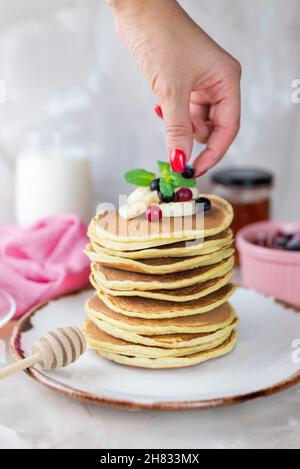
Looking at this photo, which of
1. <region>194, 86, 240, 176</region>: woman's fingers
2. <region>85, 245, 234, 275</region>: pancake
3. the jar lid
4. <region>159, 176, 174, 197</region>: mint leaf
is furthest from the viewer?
the jar lid

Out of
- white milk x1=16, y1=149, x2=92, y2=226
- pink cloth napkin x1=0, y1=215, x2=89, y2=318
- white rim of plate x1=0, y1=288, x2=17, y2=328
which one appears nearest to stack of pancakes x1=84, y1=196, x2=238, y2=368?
white rim of plate x1=0, y1=288, x2=17, y2=328

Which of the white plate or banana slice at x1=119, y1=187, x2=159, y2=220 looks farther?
banana slice at x1=119, y1=187, x2=159, y2=220

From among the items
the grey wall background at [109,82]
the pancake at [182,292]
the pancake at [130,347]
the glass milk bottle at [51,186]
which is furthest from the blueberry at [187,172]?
the grey wall background at [109,82]

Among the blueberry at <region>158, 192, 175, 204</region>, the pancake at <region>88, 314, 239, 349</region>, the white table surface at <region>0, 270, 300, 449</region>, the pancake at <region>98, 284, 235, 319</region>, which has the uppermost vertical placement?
the blueberry at <region>158, 192, 175, 204</region>

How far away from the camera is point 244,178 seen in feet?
6.81

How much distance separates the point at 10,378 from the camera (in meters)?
1.29

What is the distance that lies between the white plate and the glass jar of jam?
0.65m

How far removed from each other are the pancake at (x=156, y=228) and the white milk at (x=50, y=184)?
0.82 meters

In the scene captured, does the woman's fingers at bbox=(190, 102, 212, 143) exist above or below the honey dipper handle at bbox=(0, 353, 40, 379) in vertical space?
above

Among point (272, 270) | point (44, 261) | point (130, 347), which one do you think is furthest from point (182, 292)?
point (44, 261)

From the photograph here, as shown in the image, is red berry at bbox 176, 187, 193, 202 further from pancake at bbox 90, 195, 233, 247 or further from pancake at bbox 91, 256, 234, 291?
pancake at bbox 91, 256, 234, 291

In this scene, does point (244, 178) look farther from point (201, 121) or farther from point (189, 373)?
point (189, 373)

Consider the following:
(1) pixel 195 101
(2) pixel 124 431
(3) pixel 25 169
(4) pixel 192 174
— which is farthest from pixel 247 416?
(3) pixel 25 169

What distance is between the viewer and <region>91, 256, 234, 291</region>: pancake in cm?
121
